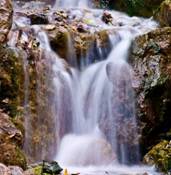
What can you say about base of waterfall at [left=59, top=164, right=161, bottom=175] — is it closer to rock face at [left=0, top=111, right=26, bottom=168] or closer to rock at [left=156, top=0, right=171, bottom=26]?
rock face at [left=0, top=111, right=26, bottom=168]

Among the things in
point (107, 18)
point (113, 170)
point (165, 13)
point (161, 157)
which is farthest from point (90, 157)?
point (107, 18)

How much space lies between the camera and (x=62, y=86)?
991 centimetres

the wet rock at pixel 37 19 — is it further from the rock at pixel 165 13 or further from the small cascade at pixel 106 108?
the rock at pixel 165 13

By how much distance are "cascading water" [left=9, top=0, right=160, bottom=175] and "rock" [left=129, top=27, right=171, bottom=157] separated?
19 cm

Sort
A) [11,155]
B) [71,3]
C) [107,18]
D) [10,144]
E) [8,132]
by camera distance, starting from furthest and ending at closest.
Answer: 1. [71,3]
2. [107,18]
3. [8,132]
4. [10,144]
5. [11,155]

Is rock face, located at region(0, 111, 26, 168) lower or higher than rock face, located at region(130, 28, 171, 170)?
lower

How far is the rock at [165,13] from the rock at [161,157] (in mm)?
4251

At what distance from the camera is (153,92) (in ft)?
32.4

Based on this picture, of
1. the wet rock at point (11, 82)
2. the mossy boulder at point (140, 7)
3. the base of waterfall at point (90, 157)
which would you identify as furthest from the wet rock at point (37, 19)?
the mossy boulder at point (140, 7)

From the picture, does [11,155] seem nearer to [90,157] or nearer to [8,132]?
[8,132]

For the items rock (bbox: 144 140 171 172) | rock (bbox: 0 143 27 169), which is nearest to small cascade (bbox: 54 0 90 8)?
rock (bbox: 144 140 171 172)

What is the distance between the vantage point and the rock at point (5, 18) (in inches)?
353

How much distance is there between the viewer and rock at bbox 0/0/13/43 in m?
8.96

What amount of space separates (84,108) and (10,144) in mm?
2893
